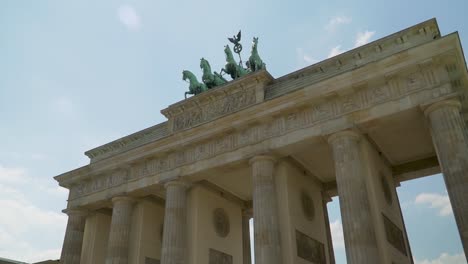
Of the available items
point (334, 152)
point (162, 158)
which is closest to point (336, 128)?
point (334, 152)

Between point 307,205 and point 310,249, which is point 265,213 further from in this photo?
point 307,205

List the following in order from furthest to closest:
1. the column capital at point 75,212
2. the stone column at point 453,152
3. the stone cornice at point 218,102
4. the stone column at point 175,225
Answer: the column capital at point 75,212
the stone cornice at point 218,102
the stone column at point 175,225
the stone column at point 453,152

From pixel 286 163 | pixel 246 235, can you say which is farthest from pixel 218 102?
pixel 246 235

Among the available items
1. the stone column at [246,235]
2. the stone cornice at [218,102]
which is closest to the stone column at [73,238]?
the stone cornice at [218,102]

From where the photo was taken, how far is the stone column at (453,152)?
47.8 ft

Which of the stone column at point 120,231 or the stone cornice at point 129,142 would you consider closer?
the stone column at point 120,231

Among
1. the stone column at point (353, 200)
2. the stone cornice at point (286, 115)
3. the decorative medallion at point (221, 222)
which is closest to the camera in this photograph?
the stone column at point (353, 200)

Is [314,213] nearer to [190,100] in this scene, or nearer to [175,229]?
[175,229]

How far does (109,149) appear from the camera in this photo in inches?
1117

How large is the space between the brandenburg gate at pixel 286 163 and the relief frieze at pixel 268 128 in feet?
0.20

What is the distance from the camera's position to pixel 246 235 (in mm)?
26797

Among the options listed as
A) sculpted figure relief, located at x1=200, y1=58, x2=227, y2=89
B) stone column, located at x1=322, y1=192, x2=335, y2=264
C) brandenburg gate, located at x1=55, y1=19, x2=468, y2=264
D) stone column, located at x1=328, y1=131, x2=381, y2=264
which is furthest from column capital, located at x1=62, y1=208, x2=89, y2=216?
stone column, located at x1=328, y1=131, x2=381, y2=264

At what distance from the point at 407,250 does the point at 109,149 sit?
750 inches

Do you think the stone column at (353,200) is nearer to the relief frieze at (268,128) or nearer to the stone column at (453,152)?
the relief frieze at (268,128)
